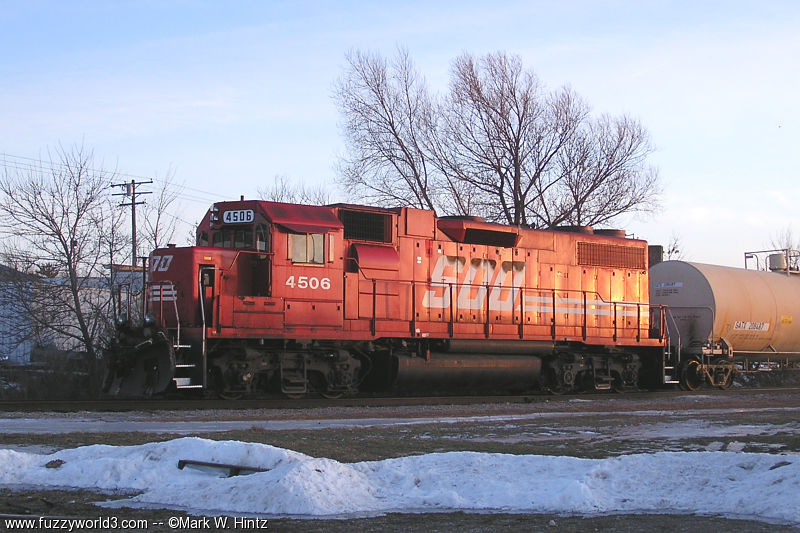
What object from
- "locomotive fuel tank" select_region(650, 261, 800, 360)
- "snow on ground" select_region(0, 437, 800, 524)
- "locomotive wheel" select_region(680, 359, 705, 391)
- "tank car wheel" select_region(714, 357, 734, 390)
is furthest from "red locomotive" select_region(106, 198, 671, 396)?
"snow on ground" select_region(0, 437, 800, 524)

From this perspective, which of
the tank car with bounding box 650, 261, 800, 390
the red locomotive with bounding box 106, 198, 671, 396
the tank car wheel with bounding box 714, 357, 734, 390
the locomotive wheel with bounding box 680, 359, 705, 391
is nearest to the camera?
the red locomotive with bounding box 106, 198, 671, 396

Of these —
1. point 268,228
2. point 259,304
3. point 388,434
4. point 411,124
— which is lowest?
point 388,434

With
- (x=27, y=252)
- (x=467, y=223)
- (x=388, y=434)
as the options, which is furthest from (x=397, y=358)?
(x=27, y=252)

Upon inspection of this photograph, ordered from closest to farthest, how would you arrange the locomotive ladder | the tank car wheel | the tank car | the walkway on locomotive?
the walkway on locomotive, the locomotive ladder, the tank car, the tank car wheel

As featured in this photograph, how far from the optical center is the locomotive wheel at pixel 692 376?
24.0 meters

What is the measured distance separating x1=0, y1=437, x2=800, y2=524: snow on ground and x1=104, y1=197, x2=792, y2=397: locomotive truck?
23.8 ft

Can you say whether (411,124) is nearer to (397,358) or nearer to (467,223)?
(467,223)

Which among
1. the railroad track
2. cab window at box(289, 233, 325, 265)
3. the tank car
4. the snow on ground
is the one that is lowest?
the railroad track

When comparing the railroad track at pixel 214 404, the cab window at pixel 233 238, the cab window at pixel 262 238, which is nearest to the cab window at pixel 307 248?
the cab window at pixel 262 238

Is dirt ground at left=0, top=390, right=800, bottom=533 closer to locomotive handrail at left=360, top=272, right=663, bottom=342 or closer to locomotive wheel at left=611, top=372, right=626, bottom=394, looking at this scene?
locomotive handrail at left=360, top=272, right=663, bottom=342

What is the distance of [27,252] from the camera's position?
2827 cm

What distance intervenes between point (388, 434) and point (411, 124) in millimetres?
23712

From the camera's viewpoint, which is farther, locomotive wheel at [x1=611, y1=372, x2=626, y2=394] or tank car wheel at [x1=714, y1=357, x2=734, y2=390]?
tank car wheel at [x1=714, y1=357, x2=734, y2=390]

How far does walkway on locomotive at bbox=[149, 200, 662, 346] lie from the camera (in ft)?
54.2
